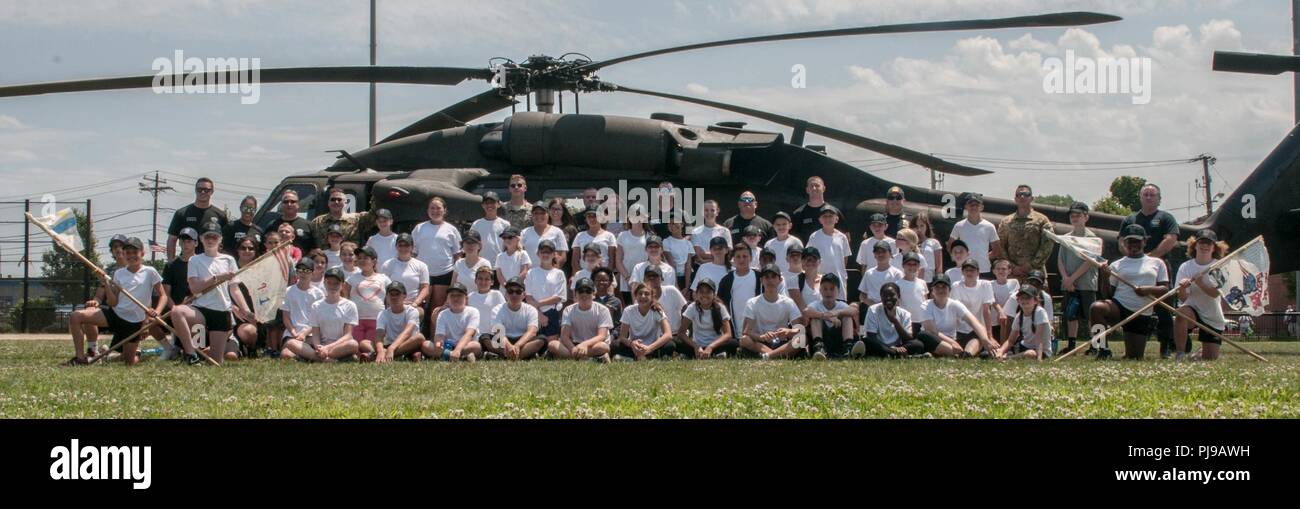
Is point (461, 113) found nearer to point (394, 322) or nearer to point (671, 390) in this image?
point (394, 322)

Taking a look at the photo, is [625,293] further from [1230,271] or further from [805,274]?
[1230,271]

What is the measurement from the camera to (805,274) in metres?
13.5

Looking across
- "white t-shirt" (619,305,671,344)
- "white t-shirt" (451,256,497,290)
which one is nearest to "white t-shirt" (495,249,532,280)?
"white t-shirt" (451,256,497,290)

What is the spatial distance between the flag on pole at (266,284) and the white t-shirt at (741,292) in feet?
17.0

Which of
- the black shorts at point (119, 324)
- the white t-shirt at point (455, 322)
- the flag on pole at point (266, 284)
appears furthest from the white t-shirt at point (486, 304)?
the black shorts at point (119, 324)

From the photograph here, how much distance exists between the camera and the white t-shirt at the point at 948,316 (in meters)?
12.9

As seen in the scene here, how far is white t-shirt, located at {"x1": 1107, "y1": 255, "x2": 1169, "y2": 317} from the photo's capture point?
43.0ft

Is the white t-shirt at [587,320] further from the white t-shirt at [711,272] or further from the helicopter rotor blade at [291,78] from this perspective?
the helicopter rotor blade at [291,78]

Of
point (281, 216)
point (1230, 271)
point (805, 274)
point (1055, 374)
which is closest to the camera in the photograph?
point (1055, 374)

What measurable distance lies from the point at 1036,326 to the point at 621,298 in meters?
4.93

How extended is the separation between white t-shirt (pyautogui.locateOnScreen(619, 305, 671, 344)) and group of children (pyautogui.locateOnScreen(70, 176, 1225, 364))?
16 millimetres

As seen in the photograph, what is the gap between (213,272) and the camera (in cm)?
1288
